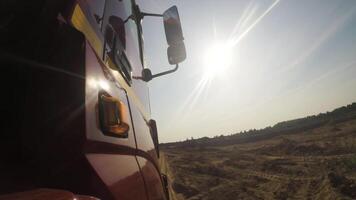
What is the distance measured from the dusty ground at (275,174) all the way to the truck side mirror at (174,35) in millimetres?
4516

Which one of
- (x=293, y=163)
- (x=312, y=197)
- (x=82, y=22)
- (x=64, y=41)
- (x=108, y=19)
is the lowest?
(x=312, y=197)

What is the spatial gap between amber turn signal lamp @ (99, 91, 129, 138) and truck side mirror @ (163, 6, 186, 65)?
180 centimetres

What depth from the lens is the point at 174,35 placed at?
2.79m

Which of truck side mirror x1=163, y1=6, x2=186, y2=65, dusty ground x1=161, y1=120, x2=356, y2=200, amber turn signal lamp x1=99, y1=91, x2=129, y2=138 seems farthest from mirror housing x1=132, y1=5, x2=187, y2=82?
dusty ground x1=161, y1=120, x2=356, y2=200

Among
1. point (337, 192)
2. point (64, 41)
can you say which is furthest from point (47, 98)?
point (337, 192)

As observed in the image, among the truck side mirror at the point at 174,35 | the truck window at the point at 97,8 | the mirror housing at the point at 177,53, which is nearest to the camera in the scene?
the truck window at the point at 97,8

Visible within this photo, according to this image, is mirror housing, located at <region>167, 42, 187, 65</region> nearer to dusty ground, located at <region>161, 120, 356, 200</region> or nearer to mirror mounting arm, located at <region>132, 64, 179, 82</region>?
mirror mounting arm, located at <region>132, 64, 179, 82</region>

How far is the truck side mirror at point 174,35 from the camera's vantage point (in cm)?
277

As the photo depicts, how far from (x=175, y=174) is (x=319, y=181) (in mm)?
7030

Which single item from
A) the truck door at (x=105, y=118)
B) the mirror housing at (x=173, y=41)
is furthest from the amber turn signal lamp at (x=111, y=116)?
the mirror housing at (x=173, y=41)

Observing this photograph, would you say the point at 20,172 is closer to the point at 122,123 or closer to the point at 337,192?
the point at 122,123

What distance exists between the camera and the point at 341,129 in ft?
84.5

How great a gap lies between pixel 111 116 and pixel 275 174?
15222 mm

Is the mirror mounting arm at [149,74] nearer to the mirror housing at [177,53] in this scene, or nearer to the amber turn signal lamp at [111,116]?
the mirror housing at [177,53]
